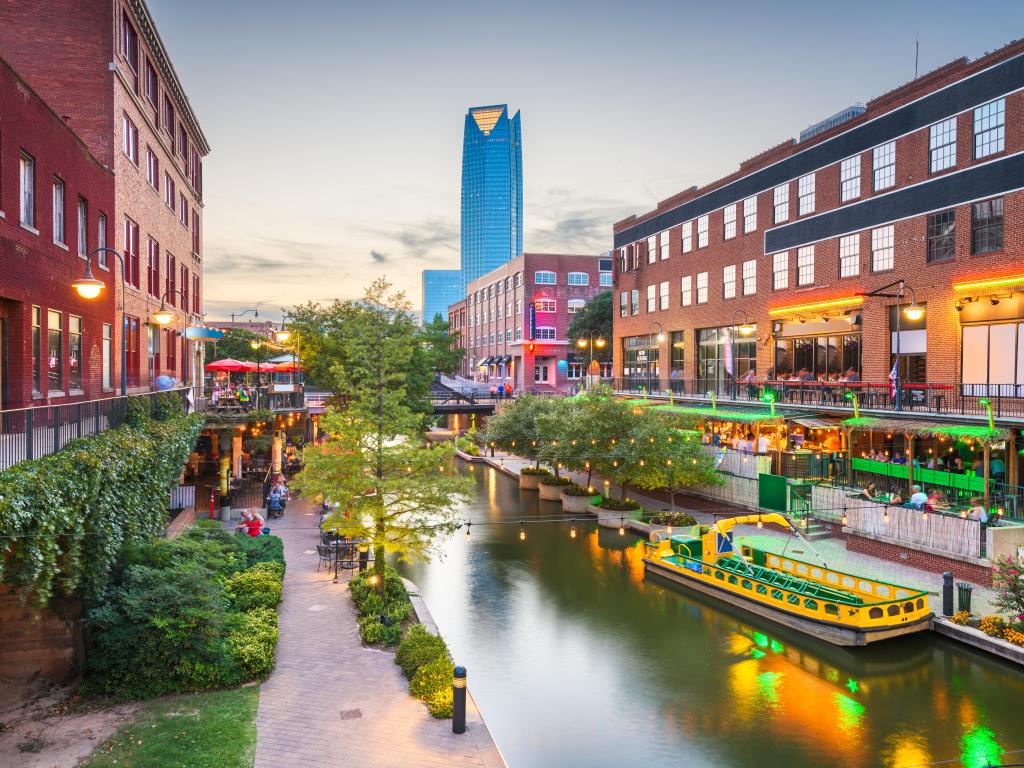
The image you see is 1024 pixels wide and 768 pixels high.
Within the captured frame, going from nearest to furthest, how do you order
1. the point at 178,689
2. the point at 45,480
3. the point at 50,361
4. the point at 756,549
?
the point at 45,480 < the point at 178,689 < the point at 50,361 < the point at 756,549

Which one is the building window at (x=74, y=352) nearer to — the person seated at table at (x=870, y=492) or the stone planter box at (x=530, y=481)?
the person seated at table at (x=870, y=492)

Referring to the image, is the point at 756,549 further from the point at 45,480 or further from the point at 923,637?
the point at 45,480

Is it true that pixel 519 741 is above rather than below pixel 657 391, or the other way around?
below

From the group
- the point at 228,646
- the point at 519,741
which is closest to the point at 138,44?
the point at 228,646

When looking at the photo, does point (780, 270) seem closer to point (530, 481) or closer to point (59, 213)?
point (530, 481)

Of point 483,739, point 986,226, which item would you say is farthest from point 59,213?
point 986,226

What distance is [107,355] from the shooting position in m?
24.9

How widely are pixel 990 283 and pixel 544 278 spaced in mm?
59314

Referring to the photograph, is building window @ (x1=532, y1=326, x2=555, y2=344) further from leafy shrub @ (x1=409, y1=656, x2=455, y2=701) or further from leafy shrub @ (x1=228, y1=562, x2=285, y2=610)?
leafy shrub @ (x1=409, y1=656, x2=455, y2=701)

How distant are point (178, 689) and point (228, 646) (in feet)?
3.98

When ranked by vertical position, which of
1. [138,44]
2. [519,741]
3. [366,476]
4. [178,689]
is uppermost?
[138,44]

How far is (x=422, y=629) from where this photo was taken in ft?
56.1

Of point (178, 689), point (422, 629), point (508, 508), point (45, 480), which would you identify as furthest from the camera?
point (508, 508)

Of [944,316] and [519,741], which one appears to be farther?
[944,316]
